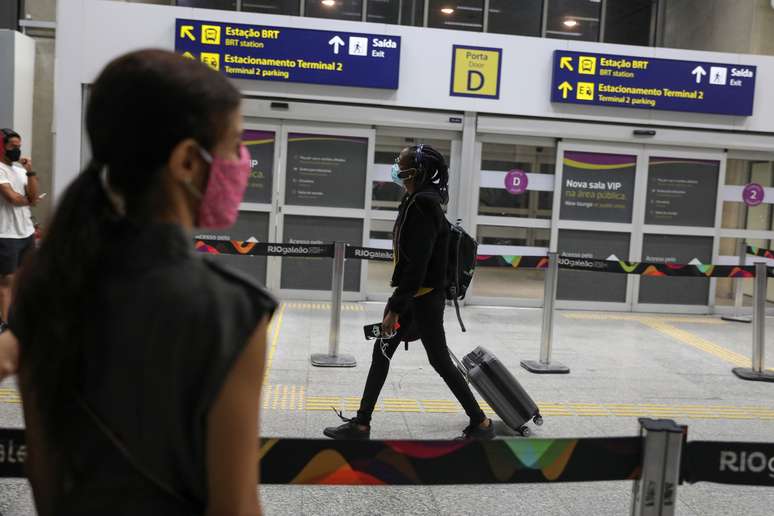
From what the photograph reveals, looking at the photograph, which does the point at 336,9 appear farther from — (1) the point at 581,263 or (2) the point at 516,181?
(1) the point at 581,263

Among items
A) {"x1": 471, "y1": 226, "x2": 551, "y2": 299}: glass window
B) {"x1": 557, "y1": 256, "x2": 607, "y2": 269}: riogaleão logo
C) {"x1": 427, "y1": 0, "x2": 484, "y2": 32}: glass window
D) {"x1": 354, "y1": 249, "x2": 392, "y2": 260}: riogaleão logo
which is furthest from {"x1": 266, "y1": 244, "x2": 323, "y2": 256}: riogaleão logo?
{"x1": 427, "y1": 0, "x2": 484, "y2": 32}: glass window

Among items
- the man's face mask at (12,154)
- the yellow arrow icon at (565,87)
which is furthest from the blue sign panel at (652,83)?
the man's face mask at (12,154)

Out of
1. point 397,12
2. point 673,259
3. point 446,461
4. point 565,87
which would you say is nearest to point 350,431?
point 446,461

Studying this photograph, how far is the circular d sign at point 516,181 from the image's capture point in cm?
1005

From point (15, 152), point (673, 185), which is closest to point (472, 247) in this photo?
point (15, 152)

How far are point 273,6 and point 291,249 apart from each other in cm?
694

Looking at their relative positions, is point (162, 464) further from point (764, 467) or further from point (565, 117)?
point (565, 117)

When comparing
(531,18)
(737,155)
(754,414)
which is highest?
(531,18)

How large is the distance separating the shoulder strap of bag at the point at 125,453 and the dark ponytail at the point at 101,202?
32 mm

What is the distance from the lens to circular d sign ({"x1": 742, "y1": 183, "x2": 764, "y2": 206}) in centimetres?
1045

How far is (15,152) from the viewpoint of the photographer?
6508mm

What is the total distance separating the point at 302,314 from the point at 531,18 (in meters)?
6.93

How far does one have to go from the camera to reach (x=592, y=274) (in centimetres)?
1033

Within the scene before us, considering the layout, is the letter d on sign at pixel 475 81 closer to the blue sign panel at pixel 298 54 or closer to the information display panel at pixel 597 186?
the blue sign panel at pixel 298 54
